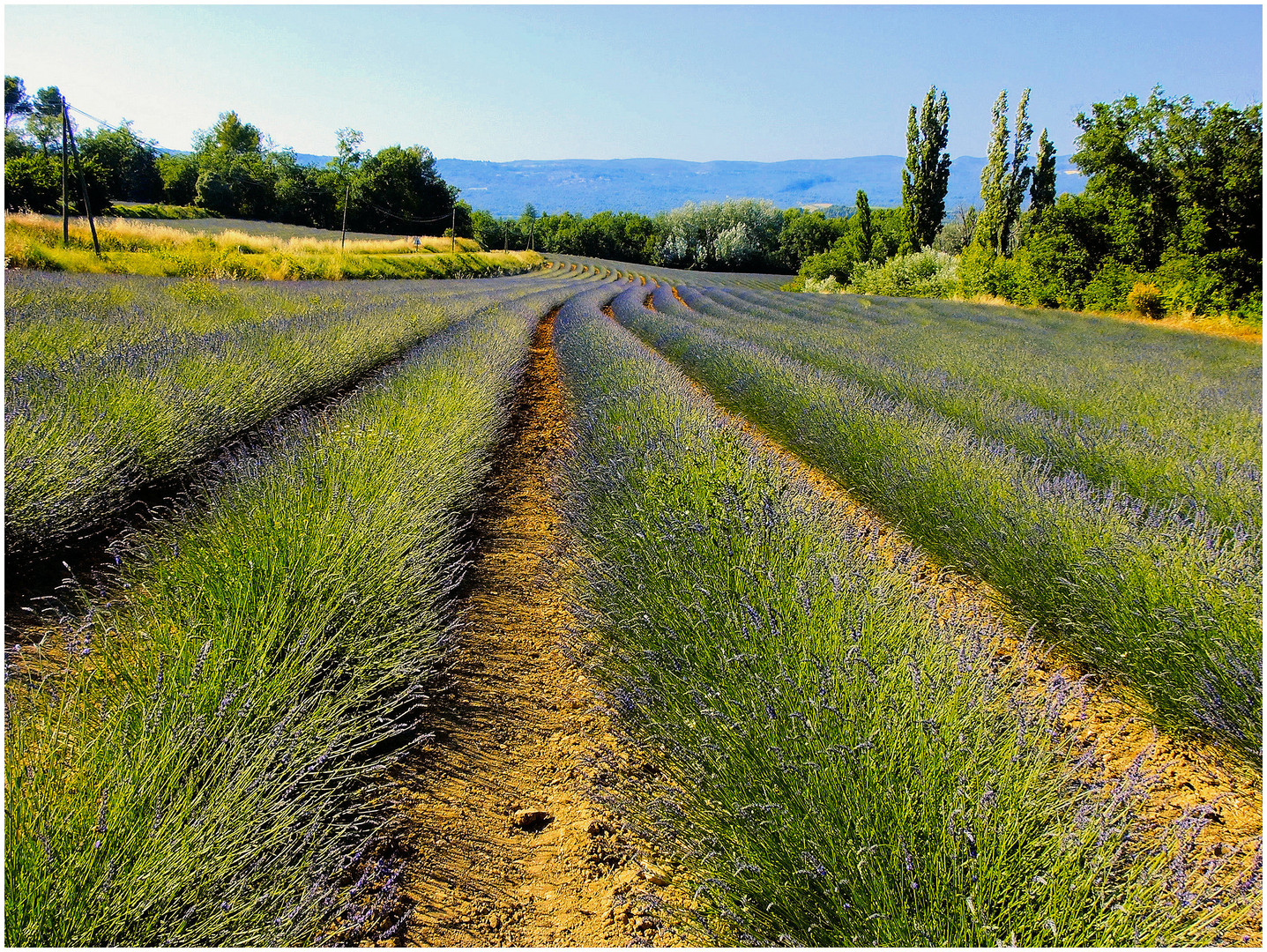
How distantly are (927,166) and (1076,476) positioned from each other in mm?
35863

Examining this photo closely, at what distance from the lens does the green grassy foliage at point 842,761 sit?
1.20 metres

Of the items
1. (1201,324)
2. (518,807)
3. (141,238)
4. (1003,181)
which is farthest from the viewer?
(1003,181)

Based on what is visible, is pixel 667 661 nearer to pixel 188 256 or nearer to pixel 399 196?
pixel 188 256

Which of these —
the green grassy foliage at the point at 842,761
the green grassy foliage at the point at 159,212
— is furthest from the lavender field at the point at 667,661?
the green grassy foliage at the point at 159,212

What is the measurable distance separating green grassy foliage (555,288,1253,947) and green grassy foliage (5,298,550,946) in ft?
2.44

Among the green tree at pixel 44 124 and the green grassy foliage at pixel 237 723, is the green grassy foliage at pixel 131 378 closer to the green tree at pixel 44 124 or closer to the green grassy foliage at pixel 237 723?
the green grassy foliage at pixel 237 723

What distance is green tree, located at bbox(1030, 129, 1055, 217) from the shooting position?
3002cm

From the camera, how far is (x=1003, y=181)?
96.2ft

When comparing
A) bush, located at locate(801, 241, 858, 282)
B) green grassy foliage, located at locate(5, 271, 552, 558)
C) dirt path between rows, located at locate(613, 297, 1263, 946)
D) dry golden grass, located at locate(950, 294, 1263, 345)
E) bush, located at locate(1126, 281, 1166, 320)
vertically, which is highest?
bush, located at locate(801, 241, 858, 282)

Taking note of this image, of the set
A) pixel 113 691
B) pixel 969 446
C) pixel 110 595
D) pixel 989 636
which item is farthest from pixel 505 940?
pixel 969 446

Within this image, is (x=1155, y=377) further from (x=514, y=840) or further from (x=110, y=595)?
(x=110, y=595)

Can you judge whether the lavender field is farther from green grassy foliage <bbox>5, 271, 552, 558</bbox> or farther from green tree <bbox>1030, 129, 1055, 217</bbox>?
green tree <bbox>1030, 129, 1055, 217</bbox>

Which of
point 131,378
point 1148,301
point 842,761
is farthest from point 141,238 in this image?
point 1148,301

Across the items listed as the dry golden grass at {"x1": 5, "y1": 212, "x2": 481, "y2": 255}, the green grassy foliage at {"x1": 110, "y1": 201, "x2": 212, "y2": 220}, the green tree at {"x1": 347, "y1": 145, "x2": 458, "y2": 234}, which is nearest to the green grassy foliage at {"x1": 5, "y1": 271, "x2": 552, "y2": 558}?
the dry golden grass at {"x1": 5, "y1": 212, "x2": 481, "y2": 255}
